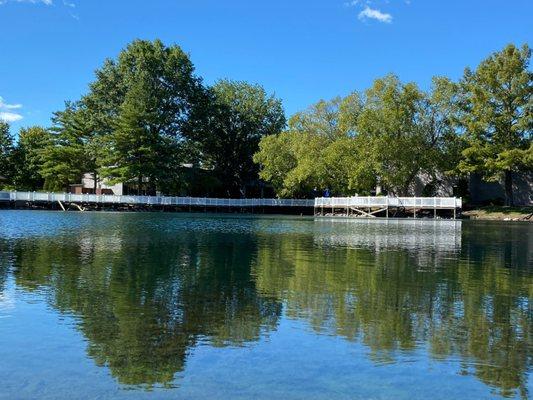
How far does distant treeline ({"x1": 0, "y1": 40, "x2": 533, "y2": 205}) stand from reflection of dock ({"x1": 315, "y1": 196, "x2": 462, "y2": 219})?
1.79m

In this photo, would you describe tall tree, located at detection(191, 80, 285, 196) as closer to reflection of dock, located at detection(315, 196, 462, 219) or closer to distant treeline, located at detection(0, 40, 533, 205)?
distant treeline, located at detection(0, 40, 533, 205)

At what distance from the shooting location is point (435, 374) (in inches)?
254

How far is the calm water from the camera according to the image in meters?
6.02

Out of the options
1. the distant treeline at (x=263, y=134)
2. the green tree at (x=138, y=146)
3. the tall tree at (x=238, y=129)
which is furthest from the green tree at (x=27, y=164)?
the tall tree at (x=238, y=129)

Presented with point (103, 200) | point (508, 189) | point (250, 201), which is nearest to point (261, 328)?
point (508, 189)

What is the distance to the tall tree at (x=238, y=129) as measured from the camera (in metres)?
71.9

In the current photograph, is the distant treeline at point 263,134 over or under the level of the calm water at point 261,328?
over

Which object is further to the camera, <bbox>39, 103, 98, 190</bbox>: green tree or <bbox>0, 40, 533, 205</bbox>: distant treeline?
<bbox>39, 103, 98, 190</bbox>: green tree

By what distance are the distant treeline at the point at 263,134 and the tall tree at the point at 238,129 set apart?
0.48 feet

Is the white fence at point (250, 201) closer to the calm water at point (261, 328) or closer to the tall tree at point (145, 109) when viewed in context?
the tall tree at point (145, 109)

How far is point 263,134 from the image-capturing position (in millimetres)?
73812

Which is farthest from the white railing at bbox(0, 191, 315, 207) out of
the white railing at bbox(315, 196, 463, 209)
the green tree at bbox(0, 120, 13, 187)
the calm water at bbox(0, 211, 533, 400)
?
the calm water at bbox(0, 211, 533, 400)

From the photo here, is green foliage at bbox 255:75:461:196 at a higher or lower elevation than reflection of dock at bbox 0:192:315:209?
higher

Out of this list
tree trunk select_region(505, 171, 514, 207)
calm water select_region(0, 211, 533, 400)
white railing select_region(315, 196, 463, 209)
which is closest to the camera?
calm water select_region(0, 211, 533, 400)
